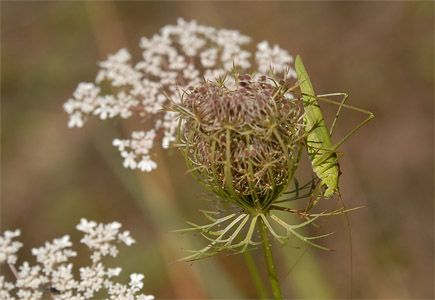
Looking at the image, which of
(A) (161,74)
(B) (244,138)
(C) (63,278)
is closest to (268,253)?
(B) (244,138)

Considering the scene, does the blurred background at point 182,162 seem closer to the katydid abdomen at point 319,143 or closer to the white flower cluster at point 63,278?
the white flower cluster at point 63,278

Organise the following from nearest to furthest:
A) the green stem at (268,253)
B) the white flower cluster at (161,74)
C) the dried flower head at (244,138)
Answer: the dried flower head at (244,138) → the green stem at (268,253) → the white flower cluster at (161,74)

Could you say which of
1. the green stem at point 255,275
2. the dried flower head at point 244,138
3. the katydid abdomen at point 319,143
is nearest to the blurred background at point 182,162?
the green stem at point 255,275

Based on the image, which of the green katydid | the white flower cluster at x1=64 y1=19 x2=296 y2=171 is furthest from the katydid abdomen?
the white flower cluster at x1=64 y1=19 x2=296 y2=171

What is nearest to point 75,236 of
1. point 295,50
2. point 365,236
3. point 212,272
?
point 212,272

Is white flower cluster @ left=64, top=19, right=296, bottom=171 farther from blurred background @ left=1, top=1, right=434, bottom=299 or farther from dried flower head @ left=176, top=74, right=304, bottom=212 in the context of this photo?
dried flower head @ left=176, top=74, right=304, bottom=212
